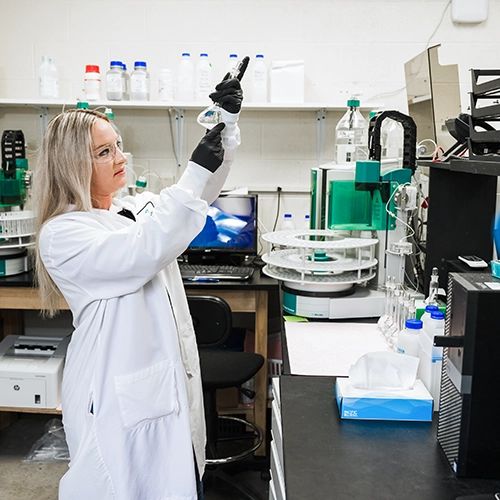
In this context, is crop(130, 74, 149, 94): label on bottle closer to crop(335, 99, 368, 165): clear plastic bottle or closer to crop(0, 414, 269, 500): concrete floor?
crop(335, 99, 368, 165): clear plastic bottle

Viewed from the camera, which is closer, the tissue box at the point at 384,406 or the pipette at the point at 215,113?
the tissue box at the point at 384,406

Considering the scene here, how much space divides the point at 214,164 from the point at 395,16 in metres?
1.89

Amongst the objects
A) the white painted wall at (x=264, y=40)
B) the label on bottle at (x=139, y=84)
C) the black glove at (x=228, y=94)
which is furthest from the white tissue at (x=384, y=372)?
the label on bottle at (x=139, y=84)

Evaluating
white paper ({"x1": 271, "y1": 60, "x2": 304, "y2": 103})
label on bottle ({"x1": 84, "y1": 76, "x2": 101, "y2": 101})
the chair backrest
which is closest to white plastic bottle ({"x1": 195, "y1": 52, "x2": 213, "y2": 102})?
white paper ({"x1": 271, "y1": 60, "x2": 304, "y2": 103})

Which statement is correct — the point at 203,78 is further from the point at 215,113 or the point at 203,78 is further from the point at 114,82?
the point at 215,113

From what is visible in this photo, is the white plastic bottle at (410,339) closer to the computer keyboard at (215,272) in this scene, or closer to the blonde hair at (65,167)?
the blonde hair at (65,167)

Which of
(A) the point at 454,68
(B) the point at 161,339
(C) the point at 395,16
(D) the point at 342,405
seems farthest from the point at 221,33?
(D) the point at 342,405

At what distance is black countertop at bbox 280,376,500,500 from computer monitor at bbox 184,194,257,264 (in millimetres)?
1464

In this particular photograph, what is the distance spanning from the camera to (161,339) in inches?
59.0

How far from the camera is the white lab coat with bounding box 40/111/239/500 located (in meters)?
1.37

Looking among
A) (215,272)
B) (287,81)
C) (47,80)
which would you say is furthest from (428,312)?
(47,80)

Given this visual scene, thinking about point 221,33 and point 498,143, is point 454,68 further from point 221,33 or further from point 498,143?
point 498,143

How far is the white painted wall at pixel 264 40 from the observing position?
2859mm

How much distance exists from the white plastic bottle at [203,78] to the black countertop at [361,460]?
1784mm
